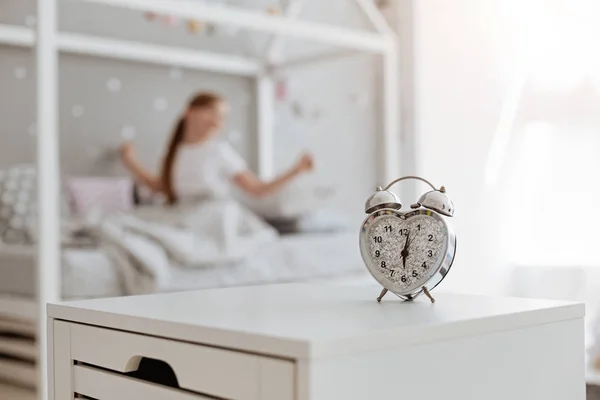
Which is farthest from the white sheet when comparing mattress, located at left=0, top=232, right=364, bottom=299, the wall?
the wall

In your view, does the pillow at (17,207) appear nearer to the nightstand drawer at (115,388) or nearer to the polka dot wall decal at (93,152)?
the polka dot wall decal at (93,152)

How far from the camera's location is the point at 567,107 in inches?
126

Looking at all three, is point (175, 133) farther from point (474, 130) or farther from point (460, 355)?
point (460, 355)

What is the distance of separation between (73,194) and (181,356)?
2.33 meters

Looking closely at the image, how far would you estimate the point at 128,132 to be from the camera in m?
3.36

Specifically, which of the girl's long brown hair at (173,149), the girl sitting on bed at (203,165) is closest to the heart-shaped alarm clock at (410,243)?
the girl sitting on bed at (203,165)

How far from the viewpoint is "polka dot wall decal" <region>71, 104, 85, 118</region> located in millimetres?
3192

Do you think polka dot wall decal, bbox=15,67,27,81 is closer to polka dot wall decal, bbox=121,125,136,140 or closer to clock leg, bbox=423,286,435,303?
polka dot wall decal, bbox=121,125,136,140

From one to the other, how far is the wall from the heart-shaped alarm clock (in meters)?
2.12

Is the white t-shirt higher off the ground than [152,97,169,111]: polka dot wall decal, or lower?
lower

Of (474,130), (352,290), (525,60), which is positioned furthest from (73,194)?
(352,290)

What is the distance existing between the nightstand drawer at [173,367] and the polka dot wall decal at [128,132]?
241 cm

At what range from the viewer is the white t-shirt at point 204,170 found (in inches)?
113

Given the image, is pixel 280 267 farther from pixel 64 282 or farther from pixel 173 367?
pixel 173 367
